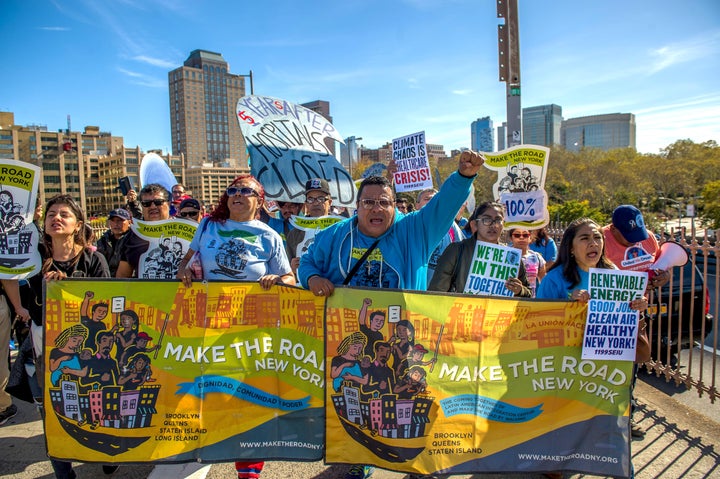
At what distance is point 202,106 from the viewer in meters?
166

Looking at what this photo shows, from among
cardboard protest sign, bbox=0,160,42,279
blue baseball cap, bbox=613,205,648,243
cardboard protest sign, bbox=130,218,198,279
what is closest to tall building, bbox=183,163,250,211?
cardboard protest sign, bbox=0,160,42,279

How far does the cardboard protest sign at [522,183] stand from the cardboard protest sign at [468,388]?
1997 millimetres

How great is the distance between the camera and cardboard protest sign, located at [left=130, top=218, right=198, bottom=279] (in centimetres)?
389

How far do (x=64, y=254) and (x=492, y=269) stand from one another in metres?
3.06

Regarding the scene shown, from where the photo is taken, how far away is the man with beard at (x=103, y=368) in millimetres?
3014

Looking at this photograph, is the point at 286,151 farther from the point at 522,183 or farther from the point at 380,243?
the point at 380,243

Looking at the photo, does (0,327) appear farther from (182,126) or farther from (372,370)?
(182,126)

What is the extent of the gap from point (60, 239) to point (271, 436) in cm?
203

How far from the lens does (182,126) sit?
164 m

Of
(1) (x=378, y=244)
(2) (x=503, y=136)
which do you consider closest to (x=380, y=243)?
(1) (x=378, y=244)

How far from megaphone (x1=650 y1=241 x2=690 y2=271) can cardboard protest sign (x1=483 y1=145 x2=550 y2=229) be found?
1.21 metres

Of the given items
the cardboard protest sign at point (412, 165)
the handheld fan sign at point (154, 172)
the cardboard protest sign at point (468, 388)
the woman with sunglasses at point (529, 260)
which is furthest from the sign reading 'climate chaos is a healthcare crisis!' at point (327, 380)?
the cardboard protest sign at point (412, 165)

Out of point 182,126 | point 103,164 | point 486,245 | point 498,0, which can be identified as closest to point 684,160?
point 498,0

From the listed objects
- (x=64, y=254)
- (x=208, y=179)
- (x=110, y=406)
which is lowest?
(x=110, y=406)
